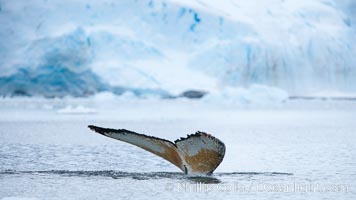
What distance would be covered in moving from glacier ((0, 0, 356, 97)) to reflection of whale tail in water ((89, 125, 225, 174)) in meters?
27.8

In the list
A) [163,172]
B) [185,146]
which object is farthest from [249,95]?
[185,146]

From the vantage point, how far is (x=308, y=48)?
133ft

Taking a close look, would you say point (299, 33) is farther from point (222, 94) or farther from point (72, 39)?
point (72, 39)

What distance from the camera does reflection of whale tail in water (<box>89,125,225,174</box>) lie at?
793cm

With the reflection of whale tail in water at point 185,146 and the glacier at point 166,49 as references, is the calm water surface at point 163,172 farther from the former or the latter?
the glacier at point 166,49

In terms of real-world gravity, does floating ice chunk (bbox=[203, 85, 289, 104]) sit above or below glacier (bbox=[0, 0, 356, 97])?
below

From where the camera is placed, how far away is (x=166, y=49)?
130 ft

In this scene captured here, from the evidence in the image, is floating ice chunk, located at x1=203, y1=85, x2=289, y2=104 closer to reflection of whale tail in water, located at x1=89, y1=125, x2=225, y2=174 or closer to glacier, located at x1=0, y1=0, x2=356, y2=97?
glacier, located at x1=0, y1=0, x2=356, y2=97

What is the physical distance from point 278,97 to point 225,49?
413cm

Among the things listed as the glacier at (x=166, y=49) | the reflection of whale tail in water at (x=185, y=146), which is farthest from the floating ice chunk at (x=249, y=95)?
the reflection of whale tail in water at (x=185, y=146)

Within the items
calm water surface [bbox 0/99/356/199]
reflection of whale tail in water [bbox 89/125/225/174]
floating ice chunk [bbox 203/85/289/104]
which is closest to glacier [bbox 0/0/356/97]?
floating ice chunk [bbox 203/85/289/104]

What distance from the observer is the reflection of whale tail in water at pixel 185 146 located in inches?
312

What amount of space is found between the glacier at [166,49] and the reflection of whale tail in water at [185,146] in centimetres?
2780

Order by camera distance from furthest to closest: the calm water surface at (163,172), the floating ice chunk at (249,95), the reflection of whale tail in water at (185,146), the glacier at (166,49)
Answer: the floating ice chunk at (249,95)
the glacier at (166,49)
the reflection of whale tail in water at (185,146)
the calm water surface at (163,172)
